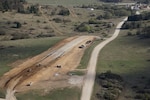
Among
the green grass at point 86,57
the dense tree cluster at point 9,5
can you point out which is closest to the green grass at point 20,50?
the green grass at point 86,57

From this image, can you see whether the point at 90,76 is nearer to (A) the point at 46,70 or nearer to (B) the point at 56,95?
(A) the point at 46,70

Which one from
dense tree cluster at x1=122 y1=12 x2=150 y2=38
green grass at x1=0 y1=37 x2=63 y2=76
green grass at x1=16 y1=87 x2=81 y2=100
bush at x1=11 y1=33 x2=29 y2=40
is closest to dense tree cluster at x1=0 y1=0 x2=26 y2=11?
bush at x1=11 y1=33 x2=29 y2=40

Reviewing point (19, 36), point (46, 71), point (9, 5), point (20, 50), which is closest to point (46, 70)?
point (46, 71)

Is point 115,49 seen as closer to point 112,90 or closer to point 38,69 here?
point 38,69

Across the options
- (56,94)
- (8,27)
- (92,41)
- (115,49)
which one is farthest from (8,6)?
A: (56,94)

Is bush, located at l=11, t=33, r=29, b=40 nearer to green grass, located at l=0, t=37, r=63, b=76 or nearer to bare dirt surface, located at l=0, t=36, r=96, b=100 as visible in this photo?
green grass, located at l=0, t=37, r=63, b=76

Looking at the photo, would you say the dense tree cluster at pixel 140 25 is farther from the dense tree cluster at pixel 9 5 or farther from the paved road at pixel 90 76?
the dense tree cluster at pixel 9 5
